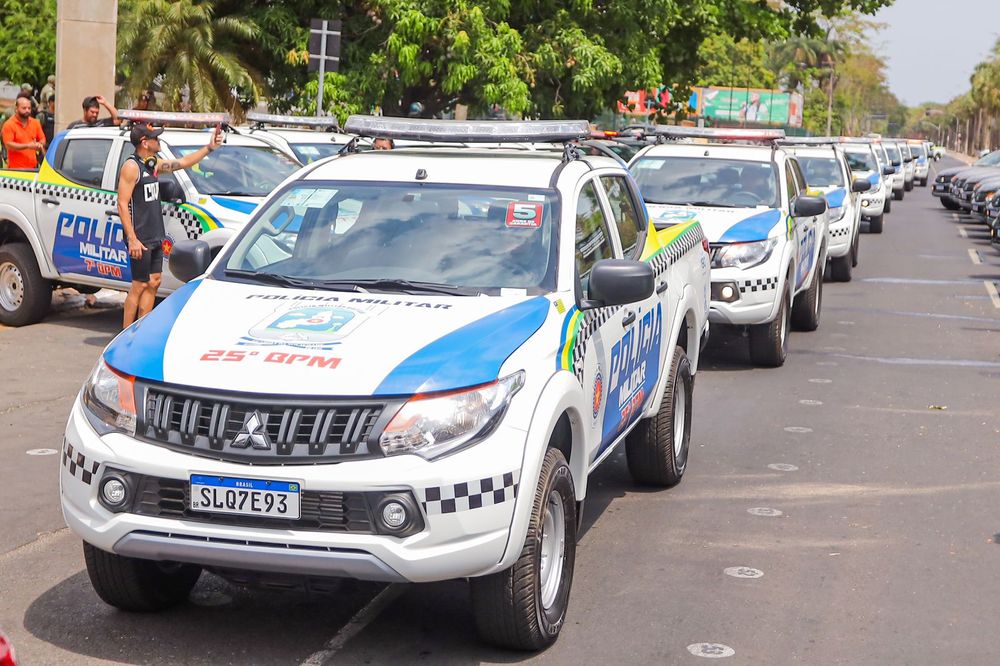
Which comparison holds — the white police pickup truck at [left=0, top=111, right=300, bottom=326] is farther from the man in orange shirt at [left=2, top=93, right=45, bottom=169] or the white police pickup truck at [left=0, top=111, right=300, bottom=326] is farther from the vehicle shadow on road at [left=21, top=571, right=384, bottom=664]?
the vehicle shadow on road at [left=21, top=571, right=384, bottom=664]

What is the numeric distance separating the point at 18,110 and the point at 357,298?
11.9m

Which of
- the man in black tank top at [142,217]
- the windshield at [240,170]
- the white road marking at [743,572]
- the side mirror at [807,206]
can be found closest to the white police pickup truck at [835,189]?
the side mirror at [807,206]

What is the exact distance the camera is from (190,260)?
619 centimetres

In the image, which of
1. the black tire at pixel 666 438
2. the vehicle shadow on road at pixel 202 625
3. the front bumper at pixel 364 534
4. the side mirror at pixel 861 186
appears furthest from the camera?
the side mirror at pixel 861 186

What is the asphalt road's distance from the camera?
5277 millimetres

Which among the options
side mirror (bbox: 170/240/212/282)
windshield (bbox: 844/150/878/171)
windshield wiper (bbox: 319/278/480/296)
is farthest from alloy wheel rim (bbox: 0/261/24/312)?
windshield (bbox: 844/150/878/171)

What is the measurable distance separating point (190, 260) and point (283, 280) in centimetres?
65

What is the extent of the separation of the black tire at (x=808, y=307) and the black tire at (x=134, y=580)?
9.66 meters

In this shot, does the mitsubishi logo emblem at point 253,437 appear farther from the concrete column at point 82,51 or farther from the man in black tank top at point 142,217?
the concrete column at point 82,51

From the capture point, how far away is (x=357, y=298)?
5.50 meters

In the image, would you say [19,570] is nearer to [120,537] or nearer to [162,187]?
[120,537]

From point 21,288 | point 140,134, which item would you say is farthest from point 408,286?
point 21,288

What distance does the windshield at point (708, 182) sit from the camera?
1266cm

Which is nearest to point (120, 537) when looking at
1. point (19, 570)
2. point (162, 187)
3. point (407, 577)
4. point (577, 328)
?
point (407, 577)
